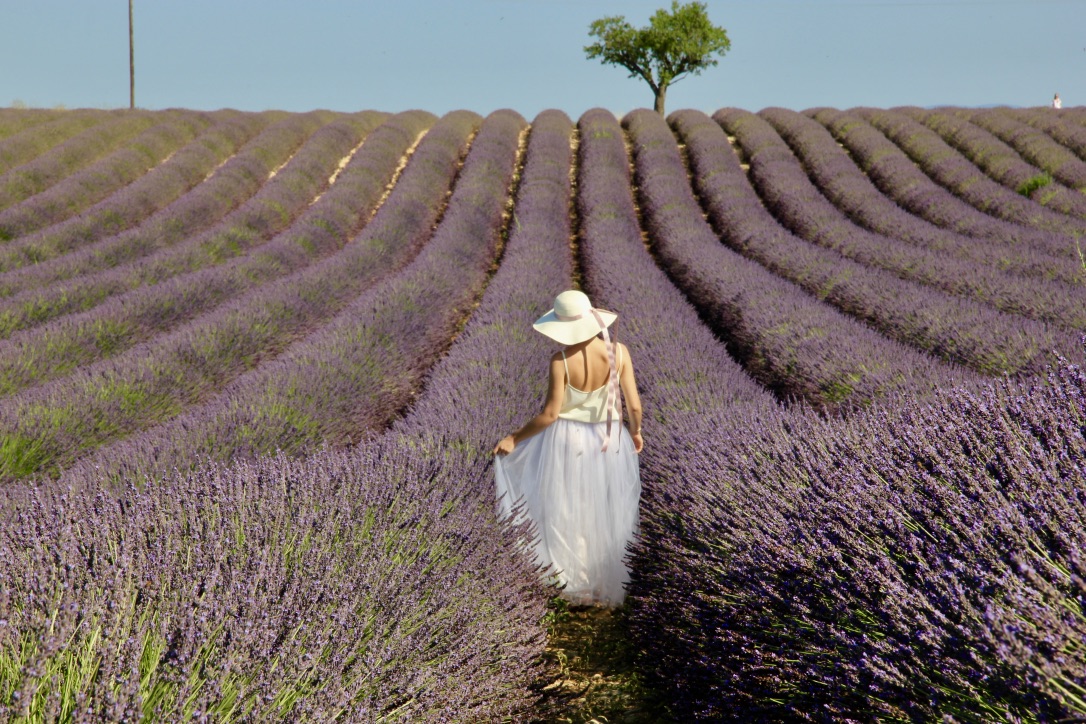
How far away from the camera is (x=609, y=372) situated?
130 inches

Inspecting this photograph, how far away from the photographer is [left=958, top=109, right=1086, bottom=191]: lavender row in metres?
14.7

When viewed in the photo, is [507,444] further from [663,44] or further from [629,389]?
[663,44]

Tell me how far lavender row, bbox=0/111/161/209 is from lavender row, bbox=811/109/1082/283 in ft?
50.7

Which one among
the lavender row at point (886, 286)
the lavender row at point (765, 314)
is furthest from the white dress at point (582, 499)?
the lavender row at point (886, 286)

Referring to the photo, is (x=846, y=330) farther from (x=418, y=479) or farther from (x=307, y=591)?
(x=307, y=591)

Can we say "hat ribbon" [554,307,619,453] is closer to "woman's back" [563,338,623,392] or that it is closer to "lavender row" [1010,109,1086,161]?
"woman's back" [563,338,623,392]

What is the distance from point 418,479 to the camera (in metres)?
3.06

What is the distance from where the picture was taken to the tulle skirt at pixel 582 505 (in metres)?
3.35

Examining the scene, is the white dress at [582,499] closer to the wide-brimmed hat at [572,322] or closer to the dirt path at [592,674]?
the dirt path at [592,674]

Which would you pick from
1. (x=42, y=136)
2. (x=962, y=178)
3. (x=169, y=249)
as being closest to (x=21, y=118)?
(x=42, y=136)

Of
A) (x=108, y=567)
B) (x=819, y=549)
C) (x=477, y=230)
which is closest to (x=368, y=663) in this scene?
(x=108, y=567)

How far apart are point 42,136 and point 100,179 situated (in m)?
4.66

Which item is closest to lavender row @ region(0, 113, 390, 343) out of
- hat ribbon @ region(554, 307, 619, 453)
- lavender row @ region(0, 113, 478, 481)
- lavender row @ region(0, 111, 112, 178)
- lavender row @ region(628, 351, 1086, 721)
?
lavender row @ region(0, 113, 478, 481)

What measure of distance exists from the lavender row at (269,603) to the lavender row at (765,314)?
2.75 m
